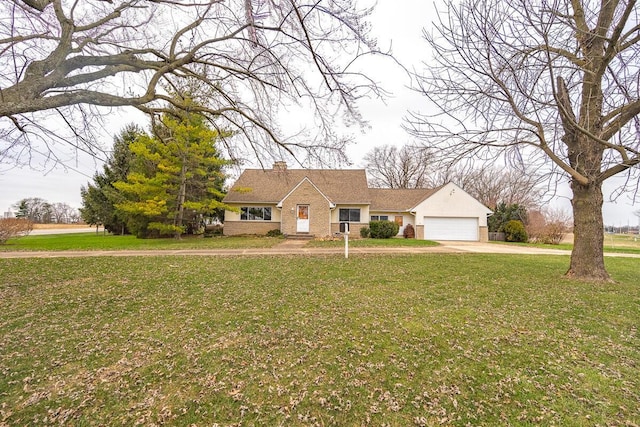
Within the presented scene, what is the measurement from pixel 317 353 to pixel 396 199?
22.7m

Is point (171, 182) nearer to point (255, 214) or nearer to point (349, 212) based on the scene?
point (255, 214)

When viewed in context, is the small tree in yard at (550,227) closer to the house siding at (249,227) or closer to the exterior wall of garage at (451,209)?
the exterior wall of garage at (451,209)

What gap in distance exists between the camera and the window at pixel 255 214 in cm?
2311

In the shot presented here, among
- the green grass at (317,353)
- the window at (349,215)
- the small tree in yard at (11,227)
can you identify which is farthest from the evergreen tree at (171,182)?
the green grass at (317,353)

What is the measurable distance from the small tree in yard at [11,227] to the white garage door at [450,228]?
27.7 metres

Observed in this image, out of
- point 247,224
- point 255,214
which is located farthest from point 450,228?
point 247,224

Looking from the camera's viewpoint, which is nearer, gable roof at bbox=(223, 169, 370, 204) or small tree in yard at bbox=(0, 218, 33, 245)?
small tree in yard at bbox=(0, 218, 33, 245)

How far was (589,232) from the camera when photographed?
794cm

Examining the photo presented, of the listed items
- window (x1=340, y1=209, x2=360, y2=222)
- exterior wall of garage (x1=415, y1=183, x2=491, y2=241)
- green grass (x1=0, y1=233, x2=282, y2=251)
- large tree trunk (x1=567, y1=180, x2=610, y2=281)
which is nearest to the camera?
large tree trunk (x1=567, y1=180, x2=610, y2=281)

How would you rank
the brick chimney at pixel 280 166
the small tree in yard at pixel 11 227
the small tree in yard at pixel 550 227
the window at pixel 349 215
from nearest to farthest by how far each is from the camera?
1. the brick chimney at pixel 280 166
2. the small tree in yard at pixel 11 227
3. the small tree in yard at pixel 550 227
4. the window at pixel 349 215

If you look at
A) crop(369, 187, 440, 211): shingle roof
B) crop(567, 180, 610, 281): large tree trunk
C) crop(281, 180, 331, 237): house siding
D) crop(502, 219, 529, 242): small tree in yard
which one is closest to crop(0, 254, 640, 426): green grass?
crop(567, 180, 610, 281): large tree trunk

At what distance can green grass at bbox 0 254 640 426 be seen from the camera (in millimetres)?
2756

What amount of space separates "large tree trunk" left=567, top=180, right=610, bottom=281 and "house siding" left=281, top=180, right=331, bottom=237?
1457 cm

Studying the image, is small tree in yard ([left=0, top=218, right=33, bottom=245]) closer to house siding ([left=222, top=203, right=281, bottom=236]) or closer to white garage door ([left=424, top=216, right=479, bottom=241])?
house siding ([left=222, top=203, right=281, bottom=236])
